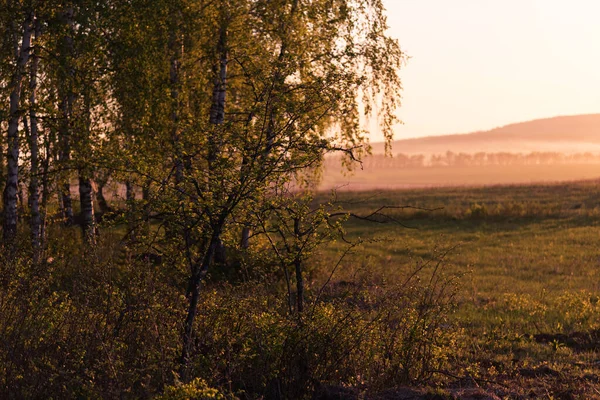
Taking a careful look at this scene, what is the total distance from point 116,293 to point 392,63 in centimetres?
1268

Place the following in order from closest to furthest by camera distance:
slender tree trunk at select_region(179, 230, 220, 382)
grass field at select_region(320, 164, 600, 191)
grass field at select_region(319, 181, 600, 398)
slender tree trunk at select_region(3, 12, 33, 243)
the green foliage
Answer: the green foliage, slender tree trunk at select_region(179, 230, 220, 382), grass field at select_region(319, 181, 600, 398), slender tree trunk at select_region(3, 12, 33, 243), grass field at select_region(320, 164, 600, 191)

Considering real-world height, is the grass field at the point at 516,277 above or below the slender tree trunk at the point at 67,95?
below

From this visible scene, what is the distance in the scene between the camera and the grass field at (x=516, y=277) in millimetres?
9609

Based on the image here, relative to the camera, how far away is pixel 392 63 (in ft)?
60.3

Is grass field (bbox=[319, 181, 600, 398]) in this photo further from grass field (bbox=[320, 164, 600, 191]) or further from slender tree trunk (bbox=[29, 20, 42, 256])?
grass field (bbox=[320, 164, 600, 191])

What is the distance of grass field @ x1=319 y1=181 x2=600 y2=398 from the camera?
31.5 ft

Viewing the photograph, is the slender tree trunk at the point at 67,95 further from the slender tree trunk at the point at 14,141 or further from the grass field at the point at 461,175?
the grass field at the point at 461,175

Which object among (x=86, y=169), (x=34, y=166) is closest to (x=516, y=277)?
(x=86, y=169)

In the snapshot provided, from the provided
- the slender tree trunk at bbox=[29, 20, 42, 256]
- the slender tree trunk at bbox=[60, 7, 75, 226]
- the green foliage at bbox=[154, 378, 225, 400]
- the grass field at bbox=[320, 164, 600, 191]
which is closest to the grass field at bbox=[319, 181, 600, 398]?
the green foliage at bbox=[154, 378, 225, 400]

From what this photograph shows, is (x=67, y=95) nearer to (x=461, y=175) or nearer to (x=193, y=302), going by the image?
(x=193, y=302)

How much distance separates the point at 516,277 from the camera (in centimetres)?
1942

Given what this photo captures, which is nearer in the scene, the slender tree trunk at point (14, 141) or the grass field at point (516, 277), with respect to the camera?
the grass field at point (516, 277)

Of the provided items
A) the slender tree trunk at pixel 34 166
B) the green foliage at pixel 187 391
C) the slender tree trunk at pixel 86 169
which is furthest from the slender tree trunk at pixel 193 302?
the slender tree trunk at pixel 34 166

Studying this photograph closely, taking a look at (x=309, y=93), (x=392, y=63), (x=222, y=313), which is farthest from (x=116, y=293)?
(x=392, y=63)
